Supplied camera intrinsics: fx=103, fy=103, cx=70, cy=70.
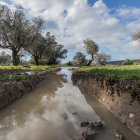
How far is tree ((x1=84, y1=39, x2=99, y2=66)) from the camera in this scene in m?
29.2

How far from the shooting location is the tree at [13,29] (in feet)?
52.4

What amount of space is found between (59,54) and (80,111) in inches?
1390

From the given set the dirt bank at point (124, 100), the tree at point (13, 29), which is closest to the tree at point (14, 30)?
the tree at point (13, 29)

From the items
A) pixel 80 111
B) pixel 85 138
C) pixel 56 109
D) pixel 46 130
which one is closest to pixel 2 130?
pixel 46 130

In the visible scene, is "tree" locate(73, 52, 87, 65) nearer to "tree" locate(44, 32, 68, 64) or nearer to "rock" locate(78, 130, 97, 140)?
"tree" locate(44, 32, 68, 64)

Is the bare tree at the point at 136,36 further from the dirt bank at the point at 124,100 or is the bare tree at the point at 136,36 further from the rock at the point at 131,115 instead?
the rock at the point at 131,115

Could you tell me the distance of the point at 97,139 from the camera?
1.83 m

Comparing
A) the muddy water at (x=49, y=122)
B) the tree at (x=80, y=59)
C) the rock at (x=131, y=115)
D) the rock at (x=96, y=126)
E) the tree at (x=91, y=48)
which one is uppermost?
the tree at (x=91, y=48)

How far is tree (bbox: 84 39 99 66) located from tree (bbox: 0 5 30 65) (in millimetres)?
17069

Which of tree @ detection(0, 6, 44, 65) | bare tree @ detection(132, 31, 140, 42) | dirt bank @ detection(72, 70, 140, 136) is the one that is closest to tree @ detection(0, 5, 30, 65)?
tree @ detection(0, 6, 44, 65)

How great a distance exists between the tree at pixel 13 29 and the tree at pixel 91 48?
17.1 meters

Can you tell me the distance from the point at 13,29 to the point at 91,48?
64.8ft

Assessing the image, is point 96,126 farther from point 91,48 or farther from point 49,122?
point 91,48

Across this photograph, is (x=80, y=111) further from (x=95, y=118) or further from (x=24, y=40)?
(x=24, y=40)
